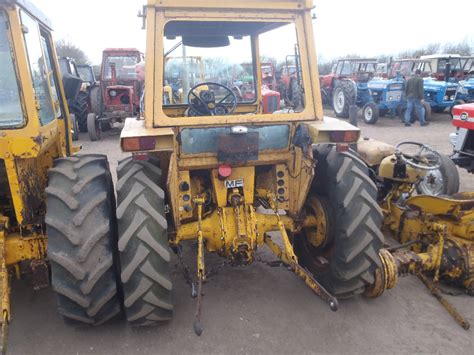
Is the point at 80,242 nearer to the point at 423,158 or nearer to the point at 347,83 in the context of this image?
the point at 423,158

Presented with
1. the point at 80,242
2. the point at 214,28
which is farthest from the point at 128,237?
the point at 214,28

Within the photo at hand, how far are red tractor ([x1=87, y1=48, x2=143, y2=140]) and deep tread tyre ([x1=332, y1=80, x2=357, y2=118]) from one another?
743cm

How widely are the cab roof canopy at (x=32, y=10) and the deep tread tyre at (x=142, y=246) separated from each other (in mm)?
1316

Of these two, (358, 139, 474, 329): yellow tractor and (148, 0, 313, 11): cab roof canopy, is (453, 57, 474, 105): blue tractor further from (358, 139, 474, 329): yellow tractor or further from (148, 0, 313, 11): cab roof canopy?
(148, 0, 313, 11): cab roof canopy

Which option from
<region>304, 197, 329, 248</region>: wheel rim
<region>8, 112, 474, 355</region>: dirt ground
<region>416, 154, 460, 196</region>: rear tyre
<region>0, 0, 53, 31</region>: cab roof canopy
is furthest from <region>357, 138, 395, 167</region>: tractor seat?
<region>0, 0, 53, 31</region>: cab roof canopy

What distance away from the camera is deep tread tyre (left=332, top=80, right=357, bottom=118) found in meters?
15.2

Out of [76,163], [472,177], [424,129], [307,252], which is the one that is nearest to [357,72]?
[424,129]

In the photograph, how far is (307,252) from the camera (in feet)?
13.3

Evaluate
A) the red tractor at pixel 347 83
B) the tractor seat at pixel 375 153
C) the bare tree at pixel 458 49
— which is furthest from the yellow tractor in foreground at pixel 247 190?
the bare tree at pixel 458 49

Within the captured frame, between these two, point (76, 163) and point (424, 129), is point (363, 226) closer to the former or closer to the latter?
point (76, 163)

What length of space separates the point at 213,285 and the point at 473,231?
2.38m

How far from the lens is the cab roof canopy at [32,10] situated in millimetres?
2648

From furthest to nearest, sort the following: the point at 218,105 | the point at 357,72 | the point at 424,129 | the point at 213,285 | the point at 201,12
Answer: the point at 357,72 → the point at 424,129 → the point at 218,105 → the point at 213,285 → the point at 201,12

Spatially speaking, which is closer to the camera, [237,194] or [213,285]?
[237,194]
